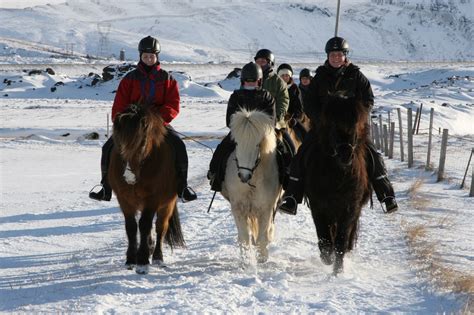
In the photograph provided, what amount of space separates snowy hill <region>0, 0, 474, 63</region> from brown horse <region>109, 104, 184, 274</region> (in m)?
101

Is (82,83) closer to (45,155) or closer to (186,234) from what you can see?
(45,155)

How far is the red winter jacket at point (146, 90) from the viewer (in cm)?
702

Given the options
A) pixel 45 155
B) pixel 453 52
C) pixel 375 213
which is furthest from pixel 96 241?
pixel 453 52

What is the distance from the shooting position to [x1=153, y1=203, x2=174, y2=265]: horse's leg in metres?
6.76

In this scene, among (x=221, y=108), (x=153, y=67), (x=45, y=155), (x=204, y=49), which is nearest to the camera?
(x=153, y=67)

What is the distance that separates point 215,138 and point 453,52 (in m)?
141

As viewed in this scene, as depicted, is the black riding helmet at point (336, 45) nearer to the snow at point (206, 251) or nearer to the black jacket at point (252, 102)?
the black jacket at point (252, 102)

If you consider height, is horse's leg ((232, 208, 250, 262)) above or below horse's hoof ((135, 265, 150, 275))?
above

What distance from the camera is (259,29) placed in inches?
6176

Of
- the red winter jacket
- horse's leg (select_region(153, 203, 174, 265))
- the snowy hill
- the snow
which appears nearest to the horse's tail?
the snow

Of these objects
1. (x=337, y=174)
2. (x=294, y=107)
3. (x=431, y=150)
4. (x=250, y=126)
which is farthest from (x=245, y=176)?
(x=431, y=150)

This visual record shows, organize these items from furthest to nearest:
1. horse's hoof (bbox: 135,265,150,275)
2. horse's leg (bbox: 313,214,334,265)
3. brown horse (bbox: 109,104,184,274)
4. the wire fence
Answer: the wire fence, horse's leg (bbox: 313,214,334,265), horse's hoof (bbox: 135,265,150,275), brown horse (bbox: 109,104,184,274)

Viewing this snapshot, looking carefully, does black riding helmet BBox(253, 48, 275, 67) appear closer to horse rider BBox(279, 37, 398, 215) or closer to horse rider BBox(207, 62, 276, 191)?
horse rider BBox(207, 62, 276, 191)

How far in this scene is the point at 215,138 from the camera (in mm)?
25047
